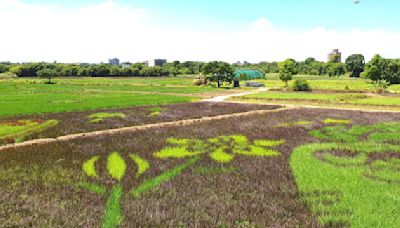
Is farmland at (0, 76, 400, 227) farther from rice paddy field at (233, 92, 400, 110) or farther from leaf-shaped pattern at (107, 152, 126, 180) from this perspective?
rice paddy field at (233, 92, 400, 110)

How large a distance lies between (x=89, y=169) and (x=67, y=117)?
16.5 metres

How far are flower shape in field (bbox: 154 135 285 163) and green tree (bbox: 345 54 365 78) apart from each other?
11314 cm

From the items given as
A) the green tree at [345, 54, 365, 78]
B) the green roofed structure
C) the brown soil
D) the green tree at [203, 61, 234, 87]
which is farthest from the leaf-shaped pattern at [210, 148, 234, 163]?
the green tree at [345, 54, 365, 78]

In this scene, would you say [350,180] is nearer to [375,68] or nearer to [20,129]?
[20,129]

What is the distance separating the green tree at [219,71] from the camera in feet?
252

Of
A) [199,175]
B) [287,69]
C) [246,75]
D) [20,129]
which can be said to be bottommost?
[246,75]

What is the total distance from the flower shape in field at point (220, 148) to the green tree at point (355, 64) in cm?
11314

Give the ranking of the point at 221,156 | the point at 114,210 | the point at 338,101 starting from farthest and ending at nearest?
1. the point at 338,101
2. the point at 221,156
3. the point at 114,210

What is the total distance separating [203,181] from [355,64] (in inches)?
5087

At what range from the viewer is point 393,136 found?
65.6 ft

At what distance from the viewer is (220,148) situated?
16.5 meters

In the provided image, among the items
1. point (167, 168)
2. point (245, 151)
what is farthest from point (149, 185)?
point (245, 151)

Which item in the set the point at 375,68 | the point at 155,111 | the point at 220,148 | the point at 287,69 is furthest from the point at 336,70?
the point at 220,148

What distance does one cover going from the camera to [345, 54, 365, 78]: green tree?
11956 centimetres
